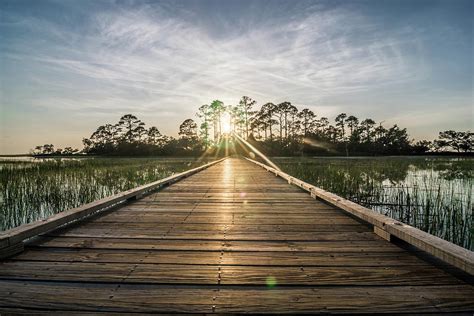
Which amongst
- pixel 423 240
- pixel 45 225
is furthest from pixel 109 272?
pixel 423 240

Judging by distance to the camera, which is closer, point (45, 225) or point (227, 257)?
point (227, 257)

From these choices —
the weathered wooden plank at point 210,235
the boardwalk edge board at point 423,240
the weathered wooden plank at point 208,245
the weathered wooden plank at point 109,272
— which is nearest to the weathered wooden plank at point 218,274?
the weathered wooden plank at point 109,272

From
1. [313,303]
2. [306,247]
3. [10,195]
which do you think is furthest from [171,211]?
[10,195]

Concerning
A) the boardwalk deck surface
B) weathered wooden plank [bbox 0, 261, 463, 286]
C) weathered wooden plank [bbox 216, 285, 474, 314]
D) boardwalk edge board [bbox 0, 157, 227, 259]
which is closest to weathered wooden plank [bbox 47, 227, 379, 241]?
the boardwalk deck surface

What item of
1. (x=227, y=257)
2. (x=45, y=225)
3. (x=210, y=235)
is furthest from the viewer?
(x=210, y=235)

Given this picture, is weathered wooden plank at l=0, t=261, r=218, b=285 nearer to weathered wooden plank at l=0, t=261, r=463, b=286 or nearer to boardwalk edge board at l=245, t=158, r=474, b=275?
weathered wooden plank at l=0, t=261, r=463, b=286

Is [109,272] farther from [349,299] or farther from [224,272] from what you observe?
[349,299]

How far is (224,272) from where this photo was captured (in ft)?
6.23

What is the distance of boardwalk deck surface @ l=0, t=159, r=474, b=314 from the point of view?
151 cm

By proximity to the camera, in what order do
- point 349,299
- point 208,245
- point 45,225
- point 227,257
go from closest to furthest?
1. point 349,299
2. point 227,257
3. point 208,245
4. point 45,225

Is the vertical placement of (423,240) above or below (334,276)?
above

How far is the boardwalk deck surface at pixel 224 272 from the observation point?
59.5 inches

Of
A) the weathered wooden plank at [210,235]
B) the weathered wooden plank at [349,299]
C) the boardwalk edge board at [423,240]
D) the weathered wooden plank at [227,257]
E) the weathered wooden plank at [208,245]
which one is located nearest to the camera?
the weathered wooden plank at [349,299]

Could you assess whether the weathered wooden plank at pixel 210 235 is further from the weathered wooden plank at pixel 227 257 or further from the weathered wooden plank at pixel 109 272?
the weathered wooden plank at pixel 109 272
